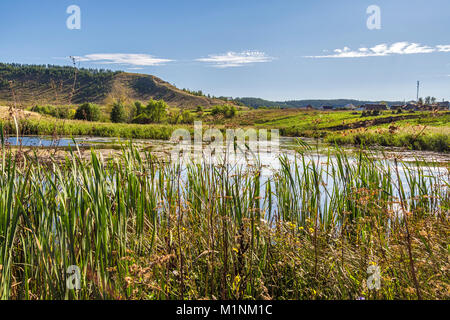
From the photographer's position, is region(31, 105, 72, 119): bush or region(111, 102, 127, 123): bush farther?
region(111, 102, 127, 123): bush

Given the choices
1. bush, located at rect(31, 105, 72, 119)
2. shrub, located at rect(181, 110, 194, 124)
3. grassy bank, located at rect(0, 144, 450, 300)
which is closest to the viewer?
grassy bank, located at rect(0, 144, 450, 300)

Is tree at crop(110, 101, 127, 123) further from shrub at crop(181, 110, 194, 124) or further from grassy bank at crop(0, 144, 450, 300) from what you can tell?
grassy bank at crop(0, 144, 450, 300)

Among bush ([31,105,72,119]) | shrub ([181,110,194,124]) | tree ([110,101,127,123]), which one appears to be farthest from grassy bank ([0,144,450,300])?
tree ([110,101,127,123])

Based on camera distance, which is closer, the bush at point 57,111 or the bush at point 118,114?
the bush at point 57,111

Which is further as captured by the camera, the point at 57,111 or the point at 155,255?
the point at 57,111

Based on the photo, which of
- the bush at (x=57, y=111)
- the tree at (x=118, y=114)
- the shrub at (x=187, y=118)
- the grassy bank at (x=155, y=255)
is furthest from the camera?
the tree at (x=118, y=114)

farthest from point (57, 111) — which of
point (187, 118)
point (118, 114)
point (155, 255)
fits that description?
point (118, 114)

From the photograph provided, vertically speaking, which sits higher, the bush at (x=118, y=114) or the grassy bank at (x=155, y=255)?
the bush at (x=118, y=114)

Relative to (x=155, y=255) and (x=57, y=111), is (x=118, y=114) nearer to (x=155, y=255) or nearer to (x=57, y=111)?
(x=57, y=111)

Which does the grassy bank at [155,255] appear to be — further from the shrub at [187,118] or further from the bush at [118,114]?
the bush at [118,114]

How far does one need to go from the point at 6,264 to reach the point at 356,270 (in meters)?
2.64

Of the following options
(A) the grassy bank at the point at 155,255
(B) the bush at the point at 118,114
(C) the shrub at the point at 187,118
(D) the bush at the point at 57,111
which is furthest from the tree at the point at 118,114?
(A) the grassy bank at the point at 155,255
